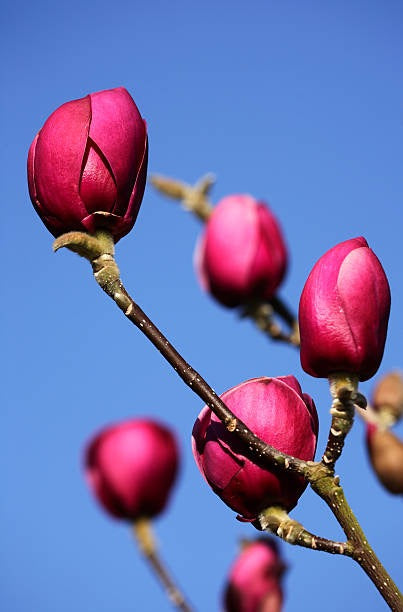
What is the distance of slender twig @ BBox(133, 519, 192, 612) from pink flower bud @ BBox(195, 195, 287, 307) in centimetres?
25

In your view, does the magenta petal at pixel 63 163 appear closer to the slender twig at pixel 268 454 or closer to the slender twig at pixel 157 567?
the slender twig at pixel 268 454

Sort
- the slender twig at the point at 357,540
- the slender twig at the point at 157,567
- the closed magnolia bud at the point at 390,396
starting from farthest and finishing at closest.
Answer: the closed magnolia bud at the point at 390,396 → the slender twig at the point at 357,540 → the slender twig at the point at 157,567

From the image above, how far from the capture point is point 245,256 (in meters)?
0.77

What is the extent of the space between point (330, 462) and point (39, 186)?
0.41 metres

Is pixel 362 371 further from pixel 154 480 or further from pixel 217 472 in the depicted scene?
pixel 154 480

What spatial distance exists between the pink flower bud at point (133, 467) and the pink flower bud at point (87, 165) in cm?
34

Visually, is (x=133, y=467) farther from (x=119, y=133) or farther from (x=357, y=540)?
(x=119, y=133)

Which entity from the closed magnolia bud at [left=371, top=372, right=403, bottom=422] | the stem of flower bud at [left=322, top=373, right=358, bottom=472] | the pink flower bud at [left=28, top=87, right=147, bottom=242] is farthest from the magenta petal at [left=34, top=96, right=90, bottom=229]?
the closed magnolia bud at [left=371, top=372, right=403, bottom=422]

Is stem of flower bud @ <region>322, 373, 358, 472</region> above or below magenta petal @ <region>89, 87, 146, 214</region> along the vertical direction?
below

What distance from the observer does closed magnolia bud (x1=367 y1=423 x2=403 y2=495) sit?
0.92 metres

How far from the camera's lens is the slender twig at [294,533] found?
31.0 inches

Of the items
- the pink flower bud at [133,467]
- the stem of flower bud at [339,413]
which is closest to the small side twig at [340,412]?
the stem of flower bud at [339,413]

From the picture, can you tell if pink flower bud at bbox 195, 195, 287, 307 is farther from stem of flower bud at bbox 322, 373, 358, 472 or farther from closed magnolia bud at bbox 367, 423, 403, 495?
closed magnolia bud at bbox 367, 423, 403, 495

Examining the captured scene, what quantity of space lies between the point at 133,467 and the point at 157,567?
8 cm
